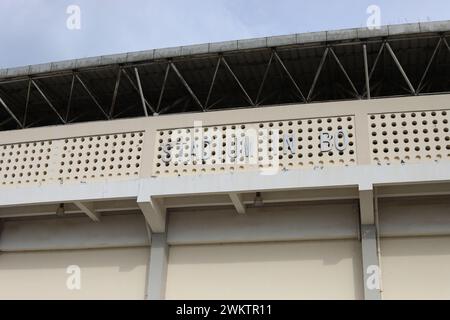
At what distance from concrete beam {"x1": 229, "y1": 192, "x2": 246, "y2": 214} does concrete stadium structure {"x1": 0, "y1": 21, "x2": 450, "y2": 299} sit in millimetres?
42

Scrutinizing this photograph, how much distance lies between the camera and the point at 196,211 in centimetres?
1275

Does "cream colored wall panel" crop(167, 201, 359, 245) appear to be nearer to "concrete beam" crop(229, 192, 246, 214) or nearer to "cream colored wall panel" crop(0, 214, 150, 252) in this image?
"concrete beam" crop(229, 192, 246, 214)

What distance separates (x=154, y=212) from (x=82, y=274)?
7.15 feet

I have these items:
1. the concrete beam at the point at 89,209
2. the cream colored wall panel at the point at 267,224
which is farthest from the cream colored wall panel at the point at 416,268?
the concrete beam at the point at 89,209

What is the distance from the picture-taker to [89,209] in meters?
12.7

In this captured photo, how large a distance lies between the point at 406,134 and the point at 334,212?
2.04 m

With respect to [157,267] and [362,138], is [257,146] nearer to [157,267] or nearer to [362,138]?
[362,138]

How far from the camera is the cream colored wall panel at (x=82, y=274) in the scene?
12.5m

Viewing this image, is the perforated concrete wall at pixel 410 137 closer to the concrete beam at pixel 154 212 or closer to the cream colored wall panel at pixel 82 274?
the concrete beam at pixel 154 212

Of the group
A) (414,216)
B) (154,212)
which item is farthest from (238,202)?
(414,216)

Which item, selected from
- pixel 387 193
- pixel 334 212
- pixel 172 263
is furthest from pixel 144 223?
pixel 387 193

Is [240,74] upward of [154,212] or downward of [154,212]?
upward

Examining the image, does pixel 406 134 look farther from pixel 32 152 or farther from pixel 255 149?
pixel 32 152

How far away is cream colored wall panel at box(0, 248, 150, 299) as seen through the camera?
1249 cm
